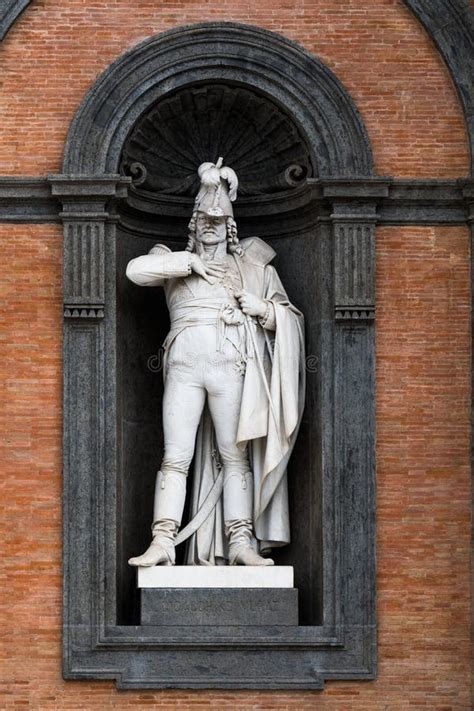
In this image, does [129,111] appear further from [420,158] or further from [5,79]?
[420,158]

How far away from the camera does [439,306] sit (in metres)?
18.3

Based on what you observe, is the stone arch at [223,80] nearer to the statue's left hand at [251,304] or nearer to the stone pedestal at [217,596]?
the statue's left hand at [251,304]

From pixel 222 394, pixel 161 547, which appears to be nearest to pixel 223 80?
pixel 222 394

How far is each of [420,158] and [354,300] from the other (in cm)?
148

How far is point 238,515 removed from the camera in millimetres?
18156

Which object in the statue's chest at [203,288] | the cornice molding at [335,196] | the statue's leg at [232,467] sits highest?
the cornice molding at [335,196]

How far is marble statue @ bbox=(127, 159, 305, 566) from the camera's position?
18.1 meters

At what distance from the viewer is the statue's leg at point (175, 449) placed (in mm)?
18109

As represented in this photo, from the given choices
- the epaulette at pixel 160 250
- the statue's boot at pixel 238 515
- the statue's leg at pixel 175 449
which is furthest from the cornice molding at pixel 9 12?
the statue's boot at pixel 238 515

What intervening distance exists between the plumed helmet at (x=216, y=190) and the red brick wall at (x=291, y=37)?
1.33 meters

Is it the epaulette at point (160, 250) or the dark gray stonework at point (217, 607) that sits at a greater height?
the epaulette at point (160, 250)

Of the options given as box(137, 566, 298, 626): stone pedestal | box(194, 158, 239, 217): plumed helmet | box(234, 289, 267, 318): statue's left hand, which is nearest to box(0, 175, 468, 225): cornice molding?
box(194, 158, 239, 217): plumed helmet

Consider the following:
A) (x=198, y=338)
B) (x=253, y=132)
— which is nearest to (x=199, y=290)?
(x=198, y=338)

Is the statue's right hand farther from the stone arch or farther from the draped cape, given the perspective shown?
the stone arch
